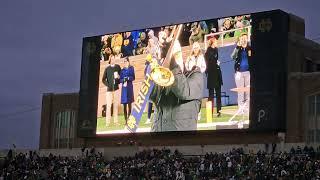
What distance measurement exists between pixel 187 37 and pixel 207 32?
1.53m

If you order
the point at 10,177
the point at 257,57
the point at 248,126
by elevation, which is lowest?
the point at 10,177

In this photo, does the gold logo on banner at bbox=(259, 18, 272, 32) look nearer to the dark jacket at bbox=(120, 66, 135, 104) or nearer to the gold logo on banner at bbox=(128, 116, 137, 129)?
the dark jacket at bbox=(120, 66, 135, 104)

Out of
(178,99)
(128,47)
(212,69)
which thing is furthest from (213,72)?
(128,47)

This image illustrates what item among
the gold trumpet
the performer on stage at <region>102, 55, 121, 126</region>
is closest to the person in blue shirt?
the performer on stage at <region>102, 55, 121, 126</region>

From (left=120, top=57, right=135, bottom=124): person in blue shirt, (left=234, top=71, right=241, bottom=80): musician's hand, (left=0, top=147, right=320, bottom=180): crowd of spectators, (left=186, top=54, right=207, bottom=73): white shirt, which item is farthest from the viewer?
(left=120, top=57, right=135, bottom=124): person in blue shirt

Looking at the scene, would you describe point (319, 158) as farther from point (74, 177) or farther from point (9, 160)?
point (9, 160)

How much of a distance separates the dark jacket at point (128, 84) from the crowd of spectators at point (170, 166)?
13.5 ft

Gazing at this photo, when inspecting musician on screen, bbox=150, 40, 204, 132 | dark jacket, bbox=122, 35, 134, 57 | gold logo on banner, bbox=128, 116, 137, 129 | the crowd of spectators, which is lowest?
the crowd of spectators

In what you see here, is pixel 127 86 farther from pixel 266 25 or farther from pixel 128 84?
pixel 266 25

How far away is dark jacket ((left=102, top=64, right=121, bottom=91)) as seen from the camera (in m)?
52.4

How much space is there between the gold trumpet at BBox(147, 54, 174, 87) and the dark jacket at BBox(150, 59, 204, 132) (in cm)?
30

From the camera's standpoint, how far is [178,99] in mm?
49000

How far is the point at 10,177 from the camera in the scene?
51.3 m

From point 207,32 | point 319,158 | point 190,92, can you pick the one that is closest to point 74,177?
point 190,92
